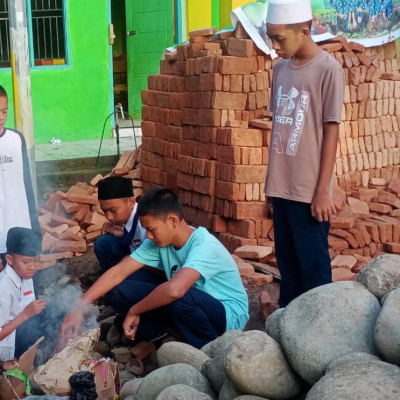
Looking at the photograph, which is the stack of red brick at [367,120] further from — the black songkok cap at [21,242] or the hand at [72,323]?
the hand at [72,323]

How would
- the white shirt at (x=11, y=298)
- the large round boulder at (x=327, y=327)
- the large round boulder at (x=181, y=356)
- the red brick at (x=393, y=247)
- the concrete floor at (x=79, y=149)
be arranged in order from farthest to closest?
1. the concrete floor at (x=79, y=149)
2. the red brick at (x=393, y=247)
3. the white shirt at (x=11, y=298)
4. the large round boulder at (x=181, y=356)
5. the large round boulder at (x=327, y=327)

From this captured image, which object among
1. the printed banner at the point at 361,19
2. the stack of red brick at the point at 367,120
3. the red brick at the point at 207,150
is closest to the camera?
the red brick at the point at 207,150

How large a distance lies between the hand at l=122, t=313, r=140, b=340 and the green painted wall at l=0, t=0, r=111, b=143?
6170 millimetres

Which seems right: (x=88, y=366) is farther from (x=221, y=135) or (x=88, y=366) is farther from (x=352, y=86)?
(x=352, y=86)

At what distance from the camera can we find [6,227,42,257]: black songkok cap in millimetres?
4574

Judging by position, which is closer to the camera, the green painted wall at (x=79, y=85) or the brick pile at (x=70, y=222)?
the brick pile at (x=70, y=222)

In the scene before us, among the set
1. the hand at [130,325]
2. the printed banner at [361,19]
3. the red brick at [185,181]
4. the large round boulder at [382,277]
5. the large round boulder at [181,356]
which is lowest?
the hand at [130,325]

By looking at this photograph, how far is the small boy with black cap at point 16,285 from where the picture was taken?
4.49 metres

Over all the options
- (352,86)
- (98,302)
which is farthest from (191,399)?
(352,86)

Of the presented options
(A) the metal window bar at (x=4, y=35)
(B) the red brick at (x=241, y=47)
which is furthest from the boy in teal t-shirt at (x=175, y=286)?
(A) the metal window bar at (x=4, y=35)

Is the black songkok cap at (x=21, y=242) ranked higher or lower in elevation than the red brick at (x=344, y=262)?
higher

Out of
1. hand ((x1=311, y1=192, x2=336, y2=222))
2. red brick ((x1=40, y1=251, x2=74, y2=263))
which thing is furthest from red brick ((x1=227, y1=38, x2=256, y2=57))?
hand ((x1=311, y1=192, x2=336, y2=222))

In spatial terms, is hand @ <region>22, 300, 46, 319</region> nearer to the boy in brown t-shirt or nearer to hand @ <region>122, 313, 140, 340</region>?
hand @ <region>122, 313, 140, 340</region>

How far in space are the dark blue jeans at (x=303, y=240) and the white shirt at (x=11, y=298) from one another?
61.4 inches
